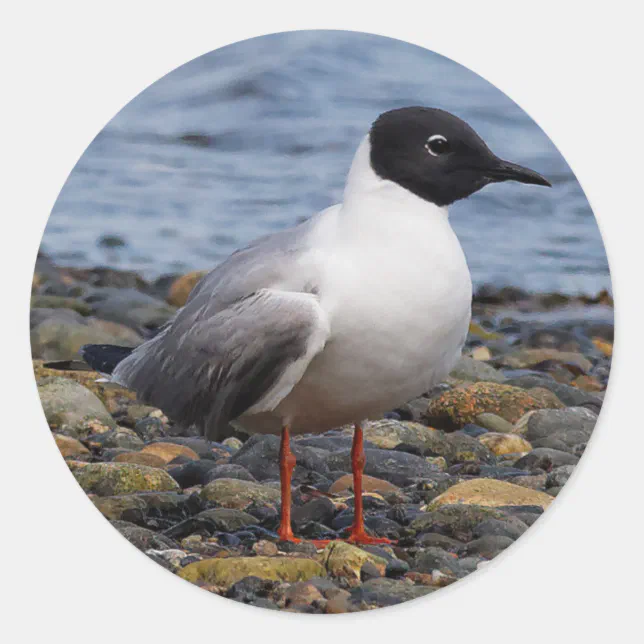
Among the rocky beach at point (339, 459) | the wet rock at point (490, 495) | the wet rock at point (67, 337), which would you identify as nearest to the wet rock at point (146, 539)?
the rocky beach at point (339, 459)

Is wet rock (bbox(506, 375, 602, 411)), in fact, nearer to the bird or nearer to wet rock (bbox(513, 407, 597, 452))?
wet rock (bbox(513, 407, 597, 452))

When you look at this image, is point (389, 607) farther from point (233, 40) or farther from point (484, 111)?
point (233, 40)

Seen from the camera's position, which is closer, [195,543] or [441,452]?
[195,543]

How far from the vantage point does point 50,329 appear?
15.1ft

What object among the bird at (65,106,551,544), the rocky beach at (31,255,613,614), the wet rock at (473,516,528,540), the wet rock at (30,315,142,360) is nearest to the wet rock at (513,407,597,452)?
the rocky beach at (31,255,613,614)

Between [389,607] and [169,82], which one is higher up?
[169,82]

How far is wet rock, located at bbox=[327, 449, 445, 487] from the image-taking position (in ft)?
14.9

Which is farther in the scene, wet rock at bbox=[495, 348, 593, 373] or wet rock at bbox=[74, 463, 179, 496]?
wet rock at bbox=[495, 348, 593, 373]

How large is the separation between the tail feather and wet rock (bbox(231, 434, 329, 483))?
482mm

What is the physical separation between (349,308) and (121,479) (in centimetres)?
97

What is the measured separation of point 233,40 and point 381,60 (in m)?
0.47

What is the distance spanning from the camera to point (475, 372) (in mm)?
4828

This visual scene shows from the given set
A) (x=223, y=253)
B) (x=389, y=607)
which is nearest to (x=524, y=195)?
(x=223, y=253)

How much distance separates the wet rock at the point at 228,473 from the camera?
15.1ft
